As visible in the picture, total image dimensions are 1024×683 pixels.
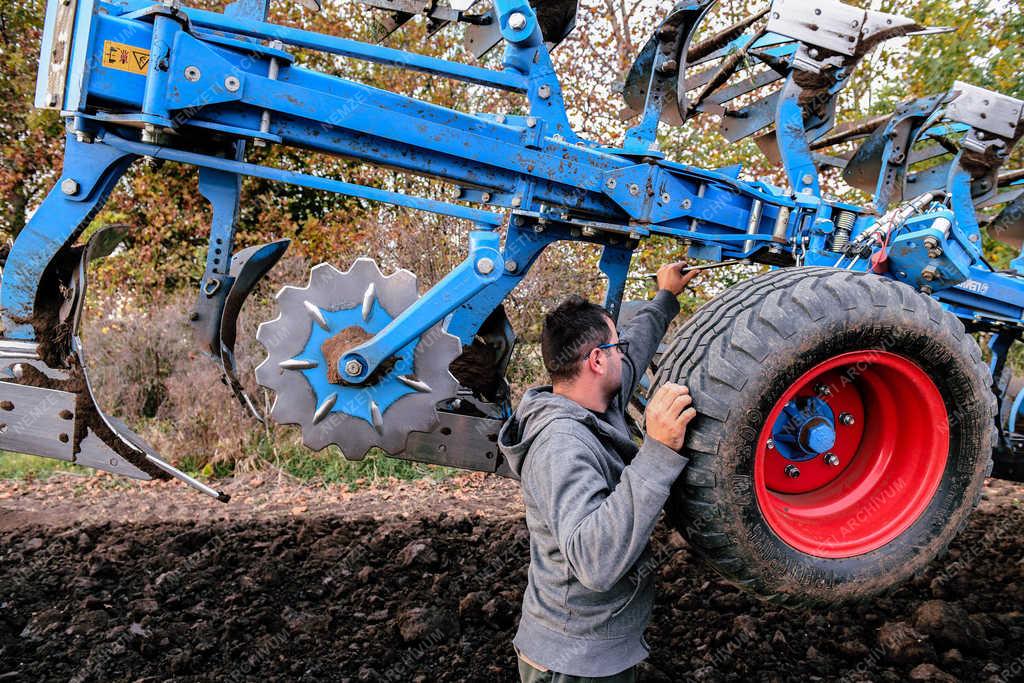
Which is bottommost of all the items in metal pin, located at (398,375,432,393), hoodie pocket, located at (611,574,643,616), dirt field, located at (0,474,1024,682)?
dirt field, located at (0,474,1024,682)

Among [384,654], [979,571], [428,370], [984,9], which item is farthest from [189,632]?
[984,9]

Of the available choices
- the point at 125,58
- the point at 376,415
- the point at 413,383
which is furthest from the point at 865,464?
the point at 125,58

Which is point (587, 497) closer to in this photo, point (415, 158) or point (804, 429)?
point (804, 429)

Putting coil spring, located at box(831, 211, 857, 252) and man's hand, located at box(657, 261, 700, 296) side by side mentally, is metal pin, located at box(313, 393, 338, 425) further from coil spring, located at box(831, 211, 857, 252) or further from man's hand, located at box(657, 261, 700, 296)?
coil spring, located at box(831, 211, 857, 252)

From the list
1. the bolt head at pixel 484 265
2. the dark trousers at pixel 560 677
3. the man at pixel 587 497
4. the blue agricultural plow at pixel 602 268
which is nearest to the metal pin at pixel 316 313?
the blue agricultural plow at pixel 602 268

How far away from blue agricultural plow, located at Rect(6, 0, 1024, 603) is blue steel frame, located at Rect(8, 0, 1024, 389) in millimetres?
11

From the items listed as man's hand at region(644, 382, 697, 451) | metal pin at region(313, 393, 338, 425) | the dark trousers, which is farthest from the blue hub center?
metal pin at region(313, 393, 338, 425)

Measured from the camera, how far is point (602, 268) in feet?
13.1

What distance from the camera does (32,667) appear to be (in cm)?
334

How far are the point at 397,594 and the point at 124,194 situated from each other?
300 inches

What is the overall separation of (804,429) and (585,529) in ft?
3.67

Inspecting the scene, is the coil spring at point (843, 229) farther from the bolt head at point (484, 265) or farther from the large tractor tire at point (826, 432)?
the bolt head at point (484, 265)

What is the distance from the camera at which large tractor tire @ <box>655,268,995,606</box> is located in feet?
7.84

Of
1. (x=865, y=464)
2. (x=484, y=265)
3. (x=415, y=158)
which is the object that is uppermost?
(x=415, y=158)
